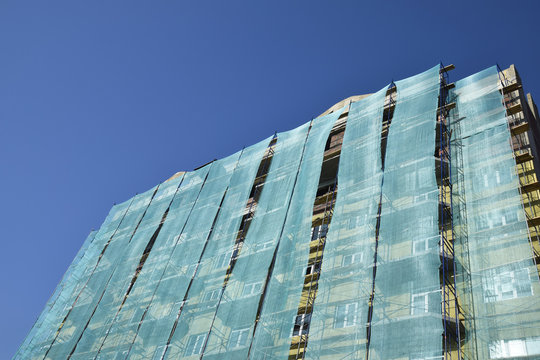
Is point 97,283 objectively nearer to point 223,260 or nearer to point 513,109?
point 223,260

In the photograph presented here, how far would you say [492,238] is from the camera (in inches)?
381

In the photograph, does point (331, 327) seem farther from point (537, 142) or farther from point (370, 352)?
point (537, 142)

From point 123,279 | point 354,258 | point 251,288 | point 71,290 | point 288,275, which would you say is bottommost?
point 251,288

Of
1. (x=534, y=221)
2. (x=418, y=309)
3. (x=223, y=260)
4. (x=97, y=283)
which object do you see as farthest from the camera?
(x=97, y=283)

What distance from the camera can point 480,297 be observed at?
8.88 meters

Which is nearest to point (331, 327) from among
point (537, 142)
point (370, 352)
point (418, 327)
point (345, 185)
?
point (370, 352)

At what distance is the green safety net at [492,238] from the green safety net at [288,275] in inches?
136

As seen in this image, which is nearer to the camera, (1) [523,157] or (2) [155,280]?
(1) [523,157]

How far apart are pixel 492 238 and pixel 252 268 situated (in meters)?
5.65

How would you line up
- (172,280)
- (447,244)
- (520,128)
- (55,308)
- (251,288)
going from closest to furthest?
1. (447,244)
2. (251,288)
3. (520,128)
4. (172,280)
5. (55,308)

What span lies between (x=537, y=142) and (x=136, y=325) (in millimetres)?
12508

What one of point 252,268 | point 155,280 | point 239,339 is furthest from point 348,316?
point 155,280

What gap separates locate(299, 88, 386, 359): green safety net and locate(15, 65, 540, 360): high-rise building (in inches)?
1.2

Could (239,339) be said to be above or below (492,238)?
below
